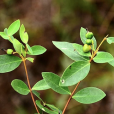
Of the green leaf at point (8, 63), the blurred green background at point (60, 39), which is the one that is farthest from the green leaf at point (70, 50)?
the blurred green background at point (60, 39)

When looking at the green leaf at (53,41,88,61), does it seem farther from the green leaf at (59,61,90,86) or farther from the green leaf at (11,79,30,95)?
the green leaf at (11,79,30,95)

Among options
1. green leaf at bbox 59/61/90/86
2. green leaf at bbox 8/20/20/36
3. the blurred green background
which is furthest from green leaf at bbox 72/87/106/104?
the blurred green background

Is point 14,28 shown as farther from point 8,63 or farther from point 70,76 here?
point 70,76

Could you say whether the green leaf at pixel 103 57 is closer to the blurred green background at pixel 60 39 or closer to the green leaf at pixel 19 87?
the green leaf at pixel 19 87

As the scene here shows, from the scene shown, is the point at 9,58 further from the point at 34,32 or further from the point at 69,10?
the point at 69,10

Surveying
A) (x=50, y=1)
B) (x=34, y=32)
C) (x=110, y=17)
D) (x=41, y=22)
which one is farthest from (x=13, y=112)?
(x=50, y=1)

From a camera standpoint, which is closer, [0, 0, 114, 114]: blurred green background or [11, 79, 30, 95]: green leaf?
[11, 79, 30, 95]: green leaf

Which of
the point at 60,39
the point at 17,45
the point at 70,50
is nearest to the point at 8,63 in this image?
the point at 17,45
